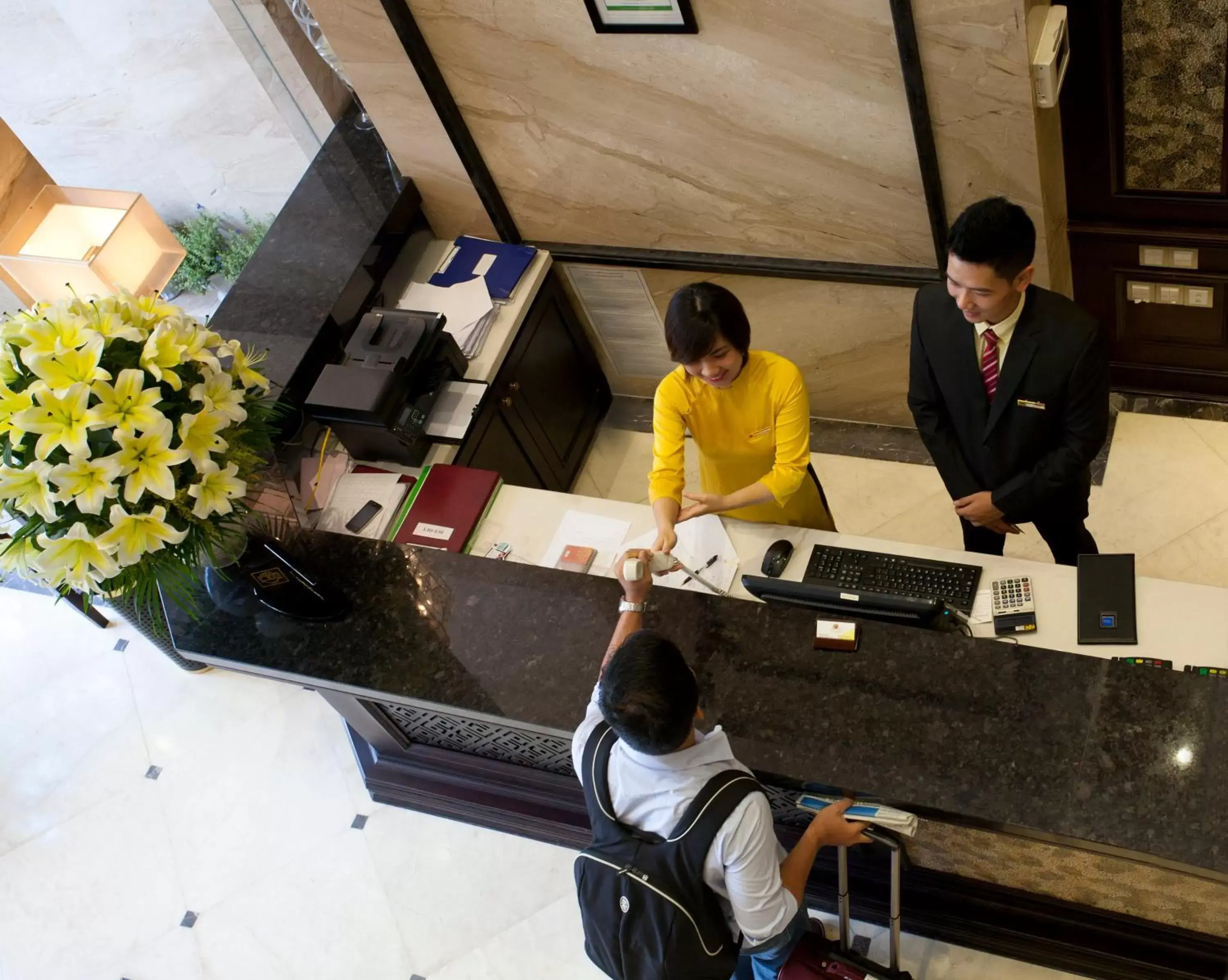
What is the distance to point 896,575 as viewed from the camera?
2.74 metres

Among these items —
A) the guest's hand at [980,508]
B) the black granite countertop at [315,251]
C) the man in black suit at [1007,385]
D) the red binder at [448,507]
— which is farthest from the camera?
the black granite countertop at [315,251]

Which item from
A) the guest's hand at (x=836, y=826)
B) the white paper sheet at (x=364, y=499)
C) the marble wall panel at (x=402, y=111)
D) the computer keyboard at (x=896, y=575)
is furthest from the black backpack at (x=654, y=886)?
the marble wall panel at (x=402, y=111)

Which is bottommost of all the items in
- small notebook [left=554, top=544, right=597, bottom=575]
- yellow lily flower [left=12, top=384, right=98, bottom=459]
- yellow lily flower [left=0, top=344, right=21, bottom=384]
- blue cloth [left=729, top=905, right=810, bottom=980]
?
blue cloth [left=729, top=905, right=810, bottom=980]

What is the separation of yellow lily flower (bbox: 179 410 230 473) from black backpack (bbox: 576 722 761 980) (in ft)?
3.33

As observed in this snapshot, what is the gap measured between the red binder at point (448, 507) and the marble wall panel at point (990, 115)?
1.56m

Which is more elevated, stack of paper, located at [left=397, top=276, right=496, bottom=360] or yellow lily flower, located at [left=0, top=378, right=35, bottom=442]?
stack of paper, located at [left=397, top=276, right=496, bottom=360]

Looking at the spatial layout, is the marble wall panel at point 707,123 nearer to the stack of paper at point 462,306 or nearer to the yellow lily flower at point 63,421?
the stack of paper at point 462,306

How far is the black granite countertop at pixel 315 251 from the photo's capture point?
3.79 metres

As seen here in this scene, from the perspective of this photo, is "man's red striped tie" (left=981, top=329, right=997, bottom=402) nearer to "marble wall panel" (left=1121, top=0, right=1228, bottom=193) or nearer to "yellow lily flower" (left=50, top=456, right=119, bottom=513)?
"marble wall panel" (left=1121, top=0, right=1228, bottom=193)

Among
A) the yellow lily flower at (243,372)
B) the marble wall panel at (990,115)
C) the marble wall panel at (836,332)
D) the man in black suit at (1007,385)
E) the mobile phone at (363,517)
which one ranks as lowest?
the yellow lily flower at (243,372)

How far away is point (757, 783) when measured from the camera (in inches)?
85.4

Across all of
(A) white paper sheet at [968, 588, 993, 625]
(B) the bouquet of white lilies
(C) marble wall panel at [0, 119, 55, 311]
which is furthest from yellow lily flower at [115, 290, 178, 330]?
(C) marble wall panel at [0, 119, 55, 311]

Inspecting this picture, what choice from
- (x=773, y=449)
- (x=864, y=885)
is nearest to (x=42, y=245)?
(x=773, y=449)

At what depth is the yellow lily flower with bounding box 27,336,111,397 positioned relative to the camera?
88.0 inches
